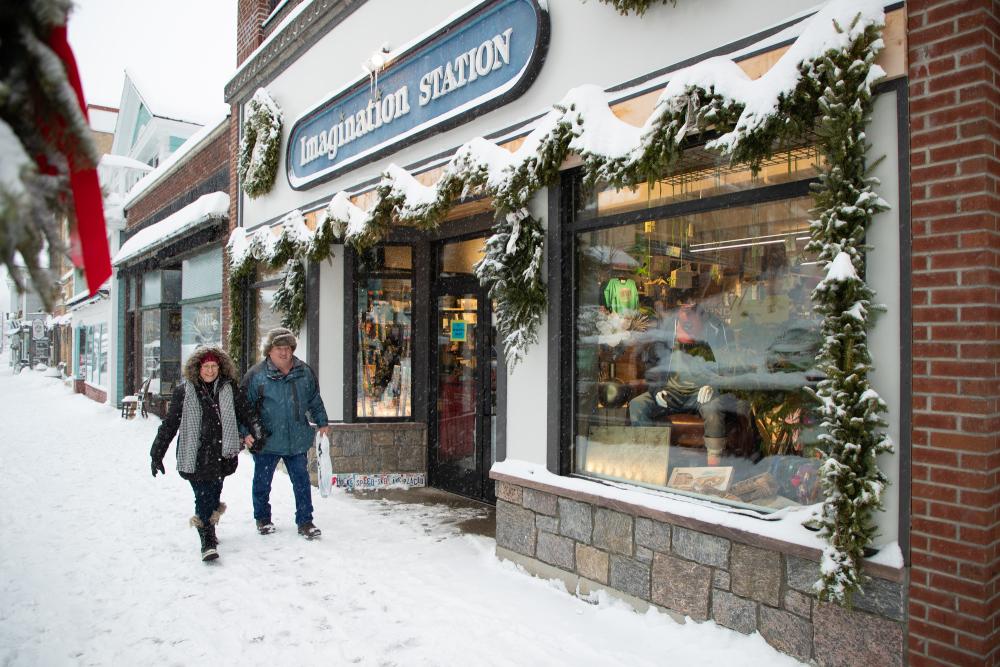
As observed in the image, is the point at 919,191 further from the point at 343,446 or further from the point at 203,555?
the point at 343,446

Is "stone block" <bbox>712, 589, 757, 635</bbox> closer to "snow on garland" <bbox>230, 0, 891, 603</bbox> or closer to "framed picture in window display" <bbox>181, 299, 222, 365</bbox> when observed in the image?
"snow on garland" <bbox>230, 0, 891, 603</bbox>

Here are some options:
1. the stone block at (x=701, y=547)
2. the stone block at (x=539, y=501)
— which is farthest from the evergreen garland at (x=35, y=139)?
the stone block at (x=539, y=501)

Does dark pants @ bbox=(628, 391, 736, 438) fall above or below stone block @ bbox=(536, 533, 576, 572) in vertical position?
above

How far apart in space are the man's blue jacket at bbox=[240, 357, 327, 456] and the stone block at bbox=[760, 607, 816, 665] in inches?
150

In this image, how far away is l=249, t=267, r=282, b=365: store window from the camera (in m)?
8.24

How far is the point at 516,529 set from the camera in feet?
15.1

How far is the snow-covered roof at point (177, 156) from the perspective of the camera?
397 inches

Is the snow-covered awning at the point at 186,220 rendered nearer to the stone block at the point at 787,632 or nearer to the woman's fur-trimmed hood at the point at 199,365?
the woman's fur-trimmed hood at the point at 199,365

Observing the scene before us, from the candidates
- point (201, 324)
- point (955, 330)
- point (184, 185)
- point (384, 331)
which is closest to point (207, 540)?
point (384, 331)

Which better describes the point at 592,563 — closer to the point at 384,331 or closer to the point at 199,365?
the point at 199,365

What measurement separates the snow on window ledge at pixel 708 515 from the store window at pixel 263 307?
4903 mm

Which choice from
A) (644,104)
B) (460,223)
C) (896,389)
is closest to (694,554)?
(896,389)

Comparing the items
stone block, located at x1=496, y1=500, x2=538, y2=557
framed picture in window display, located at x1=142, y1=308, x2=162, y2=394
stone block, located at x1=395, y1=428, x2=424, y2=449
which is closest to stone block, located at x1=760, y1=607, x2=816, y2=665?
stone block, located at x1=496, y1=500, x2=538, y2=557

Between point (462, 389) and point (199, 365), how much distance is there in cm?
265
